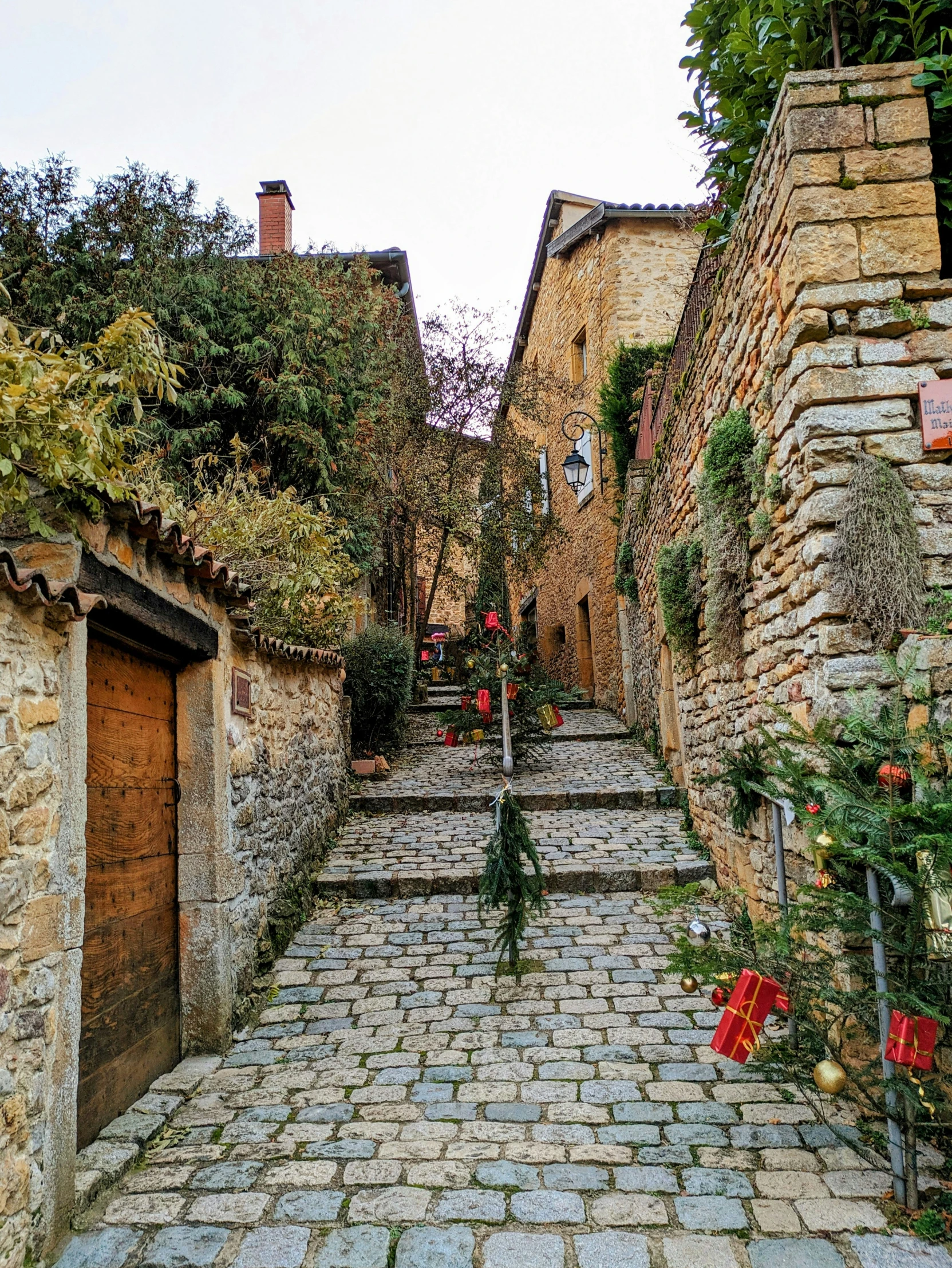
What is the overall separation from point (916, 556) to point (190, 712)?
10.7 feet

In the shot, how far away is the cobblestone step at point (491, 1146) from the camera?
2.43 meters

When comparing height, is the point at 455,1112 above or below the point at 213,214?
below

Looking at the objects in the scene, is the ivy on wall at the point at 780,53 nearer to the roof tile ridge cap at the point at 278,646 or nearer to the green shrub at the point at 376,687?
the roof tile ridge cap at the point at 278,646

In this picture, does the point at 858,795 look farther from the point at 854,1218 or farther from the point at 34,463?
the point at 34,463

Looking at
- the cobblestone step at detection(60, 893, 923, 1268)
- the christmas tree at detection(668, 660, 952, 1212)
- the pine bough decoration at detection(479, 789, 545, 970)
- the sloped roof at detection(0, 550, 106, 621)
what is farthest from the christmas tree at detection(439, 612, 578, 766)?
the sloped roof at detection(0, 550, 106, 621)

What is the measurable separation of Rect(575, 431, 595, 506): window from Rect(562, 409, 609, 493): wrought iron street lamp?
0.13 feet

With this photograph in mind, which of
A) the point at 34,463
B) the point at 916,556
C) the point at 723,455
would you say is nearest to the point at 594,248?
the point at 723,455

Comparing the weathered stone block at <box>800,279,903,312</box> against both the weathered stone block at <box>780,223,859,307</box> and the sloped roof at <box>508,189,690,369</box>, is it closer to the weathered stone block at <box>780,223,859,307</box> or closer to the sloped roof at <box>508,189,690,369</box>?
the weathered stone block at <box>780,223,859,307</box>

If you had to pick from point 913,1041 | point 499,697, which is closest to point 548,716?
point 499,697

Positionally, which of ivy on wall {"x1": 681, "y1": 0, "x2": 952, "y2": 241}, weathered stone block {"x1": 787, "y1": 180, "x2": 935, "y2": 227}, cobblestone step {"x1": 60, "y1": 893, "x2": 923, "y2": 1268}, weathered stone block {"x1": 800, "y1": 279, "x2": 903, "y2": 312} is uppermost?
ivy on wall {"x1": 681, "y1": 0, "x2": 952, "y2": 241}

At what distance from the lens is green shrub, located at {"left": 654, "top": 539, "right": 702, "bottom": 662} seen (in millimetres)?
5797


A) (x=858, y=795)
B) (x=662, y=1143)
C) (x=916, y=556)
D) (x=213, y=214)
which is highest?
(x=213, y=214)

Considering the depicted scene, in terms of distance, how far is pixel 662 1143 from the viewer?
9.66 feet

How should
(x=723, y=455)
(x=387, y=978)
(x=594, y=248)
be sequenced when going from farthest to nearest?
1. (x=594, y=248)
2. (x=387, y=978)
3. (x=723, y=455)
